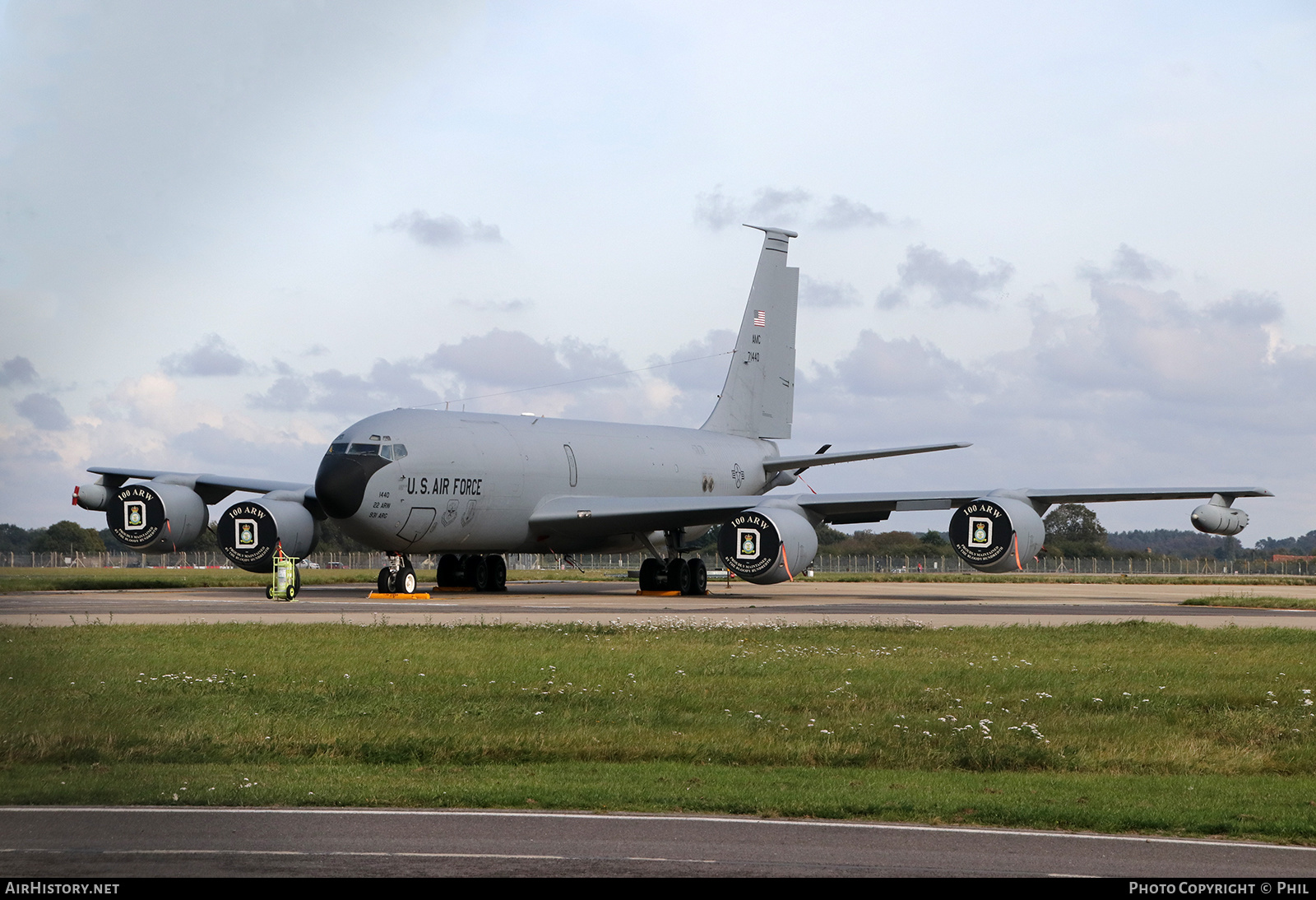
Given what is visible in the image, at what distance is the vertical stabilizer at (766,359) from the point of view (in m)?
51.2

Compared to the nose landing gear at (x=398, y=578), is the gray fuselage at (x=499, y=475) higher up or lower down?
higher up

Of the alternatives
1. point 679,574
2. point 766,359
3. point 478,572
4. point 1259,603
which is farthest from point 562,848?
point 766,359

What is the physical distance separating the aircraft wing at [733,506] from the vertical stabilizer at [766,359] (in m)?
11.7

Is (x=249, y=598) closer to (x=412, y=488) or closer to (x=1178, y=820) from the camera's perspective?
(x=412, y=488)

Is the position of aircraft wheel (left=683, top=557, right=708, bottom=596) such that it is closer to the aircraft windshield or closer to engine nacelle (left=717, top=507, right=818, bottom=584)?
engine nacelle (left=717, top=507, right=818, bottom=584)

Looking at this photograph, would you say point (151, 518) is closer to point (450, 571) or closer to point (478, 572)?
point (450, 571)

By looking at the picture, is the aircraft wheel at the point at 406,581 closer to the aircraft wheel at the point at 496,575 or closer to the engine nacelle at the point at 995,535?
the aircraft wheel at the point at 496,575

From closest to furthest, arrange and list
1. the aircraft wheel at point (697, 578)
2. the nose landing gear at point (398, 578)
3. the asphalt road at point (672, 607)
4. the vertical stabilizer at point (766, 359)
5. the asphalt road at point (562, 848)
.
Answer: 1. the asphalt road at point (562, 848)
2. the asphalt road at point (672, 607)
3. the nose landing gear at point (398, 578)
4. the aircraft wheel at point (697, 578)
5. the vertical stabilizer at point (766, 359)

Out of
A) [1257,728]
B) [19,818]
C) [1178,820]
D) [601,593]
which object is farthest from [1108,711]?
[601,593]

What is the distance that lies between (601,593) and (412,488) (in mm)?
9709

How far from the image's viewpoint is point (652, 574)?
4209 centimetres

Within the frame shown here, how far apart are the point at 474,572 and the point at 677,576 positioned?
6560mm

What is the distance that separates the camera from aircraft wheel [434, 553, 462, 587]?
41625mm

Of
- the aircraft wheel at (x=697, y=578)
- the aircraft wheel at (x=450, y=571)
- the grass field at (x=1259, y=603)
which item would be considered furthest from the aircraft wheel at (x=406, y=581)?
the grass field at (x=1259, y=603)
